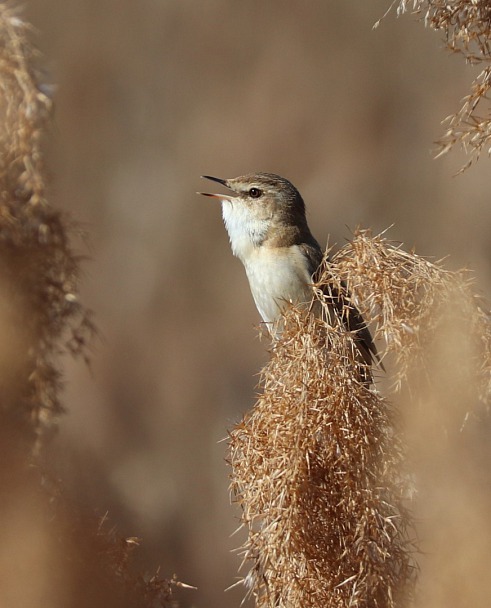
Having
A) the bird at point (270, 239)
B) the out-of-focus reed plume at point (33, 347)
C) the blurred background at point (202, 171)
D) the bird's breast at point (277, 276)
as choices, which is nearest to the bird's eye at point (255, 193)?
the bird at point (270, 239)

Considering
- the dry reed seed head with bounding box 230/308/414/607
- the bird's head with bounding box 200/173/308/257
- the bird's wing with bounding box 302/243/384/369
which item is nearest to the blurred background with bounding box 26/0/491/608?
the bird's head with bounding box 200/173/308/257

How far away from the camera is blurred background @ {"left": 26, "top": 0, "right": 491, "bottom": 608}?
24.2 ft

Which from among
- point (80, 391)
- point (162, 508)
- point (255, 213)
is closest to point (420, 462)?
point (255, 213)

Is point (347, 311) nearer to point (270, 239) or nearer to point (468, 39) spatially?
point (468, 39)

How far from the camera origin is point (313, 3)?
7797 mm

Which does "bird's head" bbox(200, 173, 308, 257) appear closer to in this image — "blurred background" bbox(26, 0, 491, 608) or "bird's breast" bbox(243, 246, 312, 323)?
"bird's breast" bbox(243, 246, 312, 323)

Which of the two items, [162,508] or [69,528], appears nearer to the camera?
[69,528]

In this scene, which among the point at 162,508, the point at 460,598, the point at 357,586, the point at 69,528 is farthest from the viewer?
the point at 162,508

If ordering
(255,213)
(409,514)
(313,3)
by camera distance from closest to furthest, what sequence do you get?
(409,514), (255,213), (313,3)

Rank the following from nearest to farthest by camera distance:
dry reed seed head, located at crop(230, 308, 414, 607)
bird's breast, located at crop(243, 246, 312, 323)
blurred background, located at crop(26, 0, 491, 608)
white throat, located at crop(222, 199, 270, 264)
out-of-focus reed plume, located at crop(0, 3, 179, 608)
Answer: out-of-focus reed plume, located at crop(0, 3, 179, 608) < dry reed seed head, located at crop(230, 308, 414, 607) < bird's breast, located at crop(243, 246, 312, 323) < white throat, located at crop(222, 199, 270, 264) < blurred background, located at crop(26, 0, 491, 608)

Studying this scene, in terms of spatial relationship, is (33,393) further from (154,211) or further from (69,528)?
(154,211)

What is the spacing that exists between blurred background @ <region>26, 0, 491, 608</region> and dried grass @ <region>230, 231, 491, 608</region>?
5.26m

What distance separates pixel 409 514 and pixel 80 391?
6.09 meters

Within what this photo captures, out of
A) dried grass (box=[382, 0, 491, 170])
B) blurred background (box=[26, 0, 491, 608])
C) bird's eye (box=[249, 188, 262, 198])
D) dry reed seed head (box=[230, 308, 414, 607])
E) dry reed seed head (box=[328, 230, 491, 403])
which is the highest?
dried grass (box=[382, 0, 491, 170])
